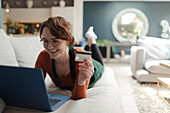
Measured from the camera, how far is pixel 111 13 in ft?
21.0

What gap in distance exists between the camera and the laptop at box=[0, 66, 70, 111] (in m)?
0.73

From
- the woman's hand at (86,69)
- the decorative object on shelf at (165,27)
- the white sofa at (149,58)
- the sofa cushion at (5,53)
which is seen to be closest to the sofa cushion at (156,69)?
the white sofa at (149,58)

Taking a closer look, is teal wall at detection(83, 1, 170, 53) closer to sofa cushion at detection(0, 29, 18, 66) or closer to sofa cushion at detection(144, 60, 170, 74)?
sofa cushion at detection(144, 60, 170, 74)

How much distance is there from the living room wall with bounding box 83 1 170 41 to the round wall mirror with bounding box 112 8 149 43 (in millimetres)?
155

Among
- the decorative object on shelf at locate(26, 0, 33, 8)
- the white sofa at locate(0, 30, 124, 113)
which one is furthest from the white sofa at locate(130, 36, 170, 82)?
the decorative object on shelf at locate(26, 0, 33, 8)

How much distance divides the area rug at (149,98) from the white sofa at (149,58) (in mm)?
174

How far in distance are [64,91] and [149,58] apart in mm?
2483

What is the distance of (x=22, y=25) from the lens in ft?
20.5

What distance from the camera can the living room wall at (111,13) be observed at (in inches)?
245

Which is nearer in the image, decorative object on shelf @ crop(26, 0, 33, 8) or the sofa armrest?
the sofa armrest

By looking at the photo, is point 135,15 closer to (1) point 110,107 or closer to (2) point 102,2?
(2) point 102,2

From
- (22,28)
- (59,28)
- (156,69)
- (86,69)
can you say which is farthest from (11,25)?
(86,69)

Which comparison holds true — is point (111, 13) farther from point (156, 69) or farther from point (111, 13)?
point (156, 69)

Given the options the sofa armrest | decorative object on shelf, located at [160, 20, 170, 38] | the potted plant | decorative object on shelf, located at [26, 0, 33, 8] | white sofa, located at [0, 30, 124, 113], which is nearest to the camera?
white sofa, located at [0, 30, 124, 113]
